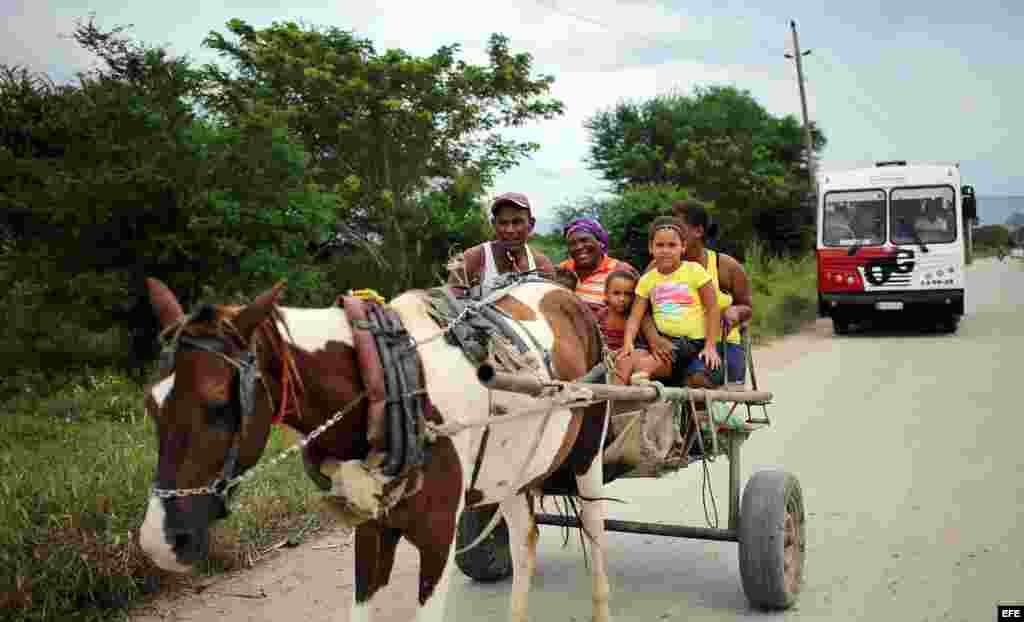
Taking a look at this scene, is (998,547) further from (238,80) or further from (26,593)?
(238,80)

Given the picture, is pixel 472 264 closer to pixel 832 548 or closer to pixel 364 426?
pixel 364 426

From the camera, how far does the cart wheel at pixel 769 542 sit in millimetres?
3785

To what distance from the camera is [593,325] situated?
3.93 metres

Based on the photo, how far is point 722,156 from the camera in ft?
80.6

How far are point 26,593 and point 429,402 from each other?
2.28m

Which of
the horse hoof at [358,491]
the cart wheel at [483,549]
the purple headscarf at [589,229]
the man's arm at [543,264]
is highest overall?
the purple headscarf at [589,229]

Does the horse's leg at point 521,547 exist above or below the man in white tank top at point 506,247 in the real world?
below

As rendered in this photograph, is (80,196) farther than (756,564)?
Yes

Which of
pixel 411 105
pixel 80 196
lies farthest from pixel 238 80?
pixel 80 196

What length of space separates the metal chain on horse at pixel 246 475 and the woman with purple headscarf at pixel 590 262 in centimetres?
235

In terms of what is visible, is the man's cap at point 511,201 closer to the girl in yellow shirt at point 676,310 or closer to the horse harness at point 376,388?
the girl in yellow shirt at point 676,310

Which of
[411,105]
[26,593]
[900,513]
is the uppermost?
[411,105]

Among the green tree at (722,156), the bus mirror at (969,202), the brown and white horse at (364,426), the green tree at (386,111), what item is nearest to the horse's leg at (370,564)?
the brown and white horse at (364,426)

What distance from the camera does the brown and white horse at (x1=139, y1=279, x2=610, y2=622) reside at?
217cm
